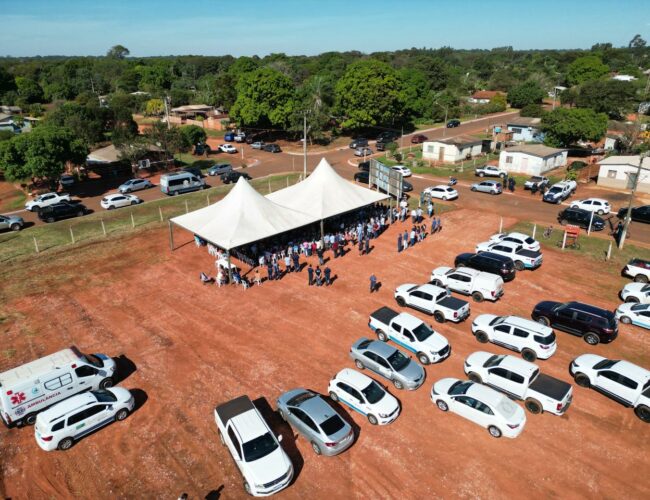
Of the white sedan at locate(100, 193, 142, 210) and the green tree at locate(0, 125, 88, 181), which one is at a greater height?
the green tree at locate(0, 125, 88, 181)

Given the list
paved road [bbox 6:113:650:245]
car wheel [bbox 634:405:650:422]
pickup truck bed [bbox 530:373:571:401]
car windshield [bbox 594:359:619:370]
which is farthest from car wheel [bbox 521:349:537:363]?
paved road [bbox 6:113:650:245]

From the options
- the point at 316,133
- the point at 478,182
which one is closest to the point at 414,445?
the point at 478,182

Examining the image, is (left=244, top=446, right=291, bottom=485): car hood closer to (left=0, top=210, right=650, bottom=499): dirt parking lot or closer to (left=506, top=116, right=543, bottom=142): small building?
(left=0, top=210, right=650, bottom=499): dirt parking lot

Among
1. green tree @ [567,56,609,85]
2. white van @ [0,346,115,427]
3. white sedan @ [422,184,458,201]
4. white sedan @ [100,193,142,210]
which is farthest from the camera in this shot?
green tree @ [567,56,609,85]

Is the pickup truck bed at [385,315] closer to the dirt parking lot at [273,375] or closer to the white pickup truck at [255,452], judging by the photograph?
the dirt parking lot at [273,375]

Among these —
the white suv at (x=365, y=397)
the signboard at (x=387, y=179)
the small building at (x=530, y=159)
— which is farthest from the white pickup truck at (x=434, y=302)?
the small building at (x=530, y=159)

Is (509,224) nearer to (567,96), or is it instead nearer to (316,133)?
(316,133)

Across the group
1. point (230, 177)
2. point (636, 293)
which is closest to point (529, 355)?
point (636, 293)
